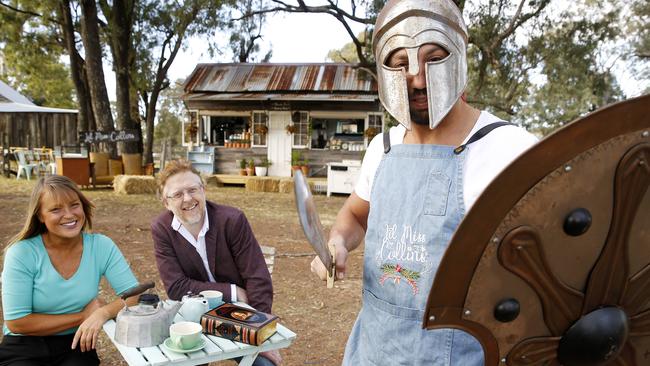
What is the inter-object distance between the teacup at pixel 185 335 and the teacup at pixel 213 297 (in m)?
0.30

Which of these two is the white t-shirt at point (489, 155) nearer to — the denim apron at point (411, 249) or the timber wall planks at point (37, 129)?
the denim apron at point (411, 249)

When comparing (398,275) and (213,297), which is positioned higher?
(398,275)

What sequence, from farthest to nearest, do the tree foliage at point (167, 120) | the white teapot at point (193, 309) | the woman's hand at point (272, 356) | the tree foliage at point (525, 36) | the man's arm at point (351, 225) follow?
the tree foliage at point (167, 120), the tree foliage at point (525, 36), the woman's hand at point (272, 356), the white teapot at point (193, 309), the man's arm at point (351, 225)

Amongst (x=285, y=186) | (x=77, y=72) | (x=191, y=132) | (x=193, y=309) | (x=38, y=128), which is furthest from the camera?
(x=38, y=128)

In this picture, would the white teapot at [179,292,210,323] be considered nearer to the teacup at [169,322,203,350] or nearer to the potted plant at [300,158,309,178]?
the teacup at [169,322,203,350]

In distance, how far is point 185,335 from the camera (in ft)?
6.00

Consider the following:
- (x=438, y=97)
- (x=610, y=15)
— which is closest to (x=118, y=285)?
(x=438, y=97)

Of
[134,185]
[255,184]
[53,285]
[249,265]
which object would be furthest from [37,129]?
[249,265]

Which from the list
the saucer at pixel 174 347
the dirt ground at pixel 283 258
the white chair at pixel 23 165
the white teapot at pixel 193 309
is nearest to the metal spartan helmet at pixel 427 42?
the saucer at pixel 174 347

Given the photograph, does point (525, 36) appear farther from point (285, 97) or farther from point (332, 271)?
point (332, 271)

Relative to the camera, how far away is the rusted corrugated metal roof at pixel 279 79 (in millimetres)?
13750

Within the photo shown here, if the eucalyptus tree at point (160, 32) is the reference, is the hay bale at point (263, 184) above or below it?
below

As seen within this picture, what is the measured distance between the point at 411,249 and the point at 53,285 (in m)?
1.84

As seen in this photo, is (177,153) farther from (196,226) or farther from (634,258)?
(634,258)
